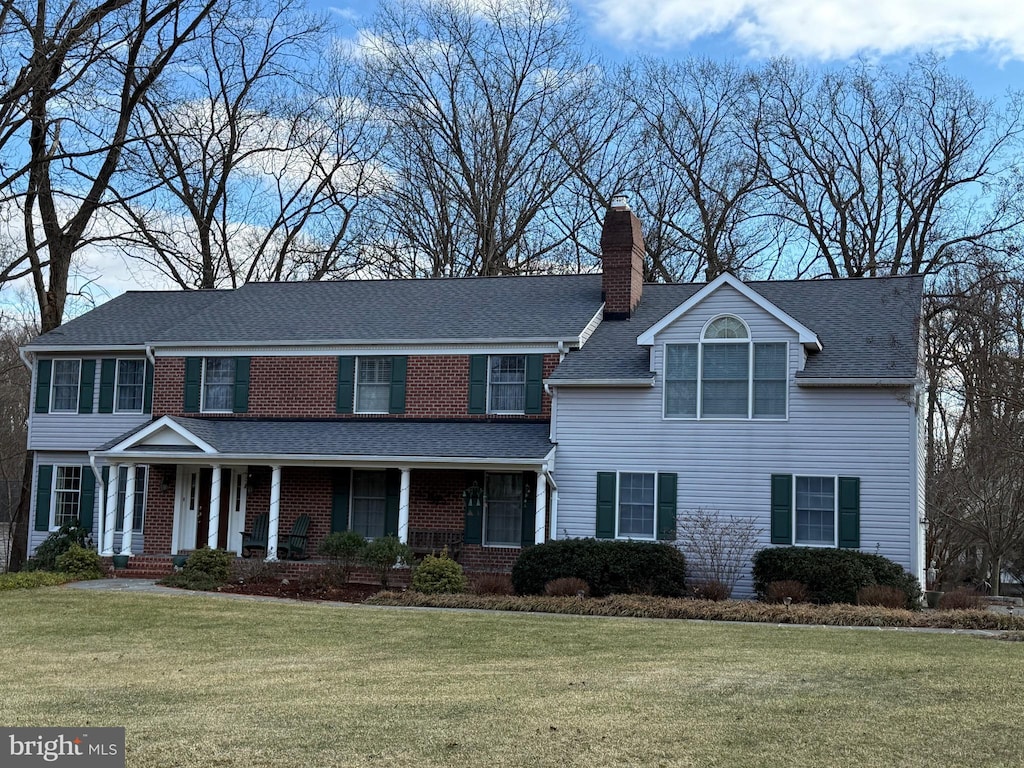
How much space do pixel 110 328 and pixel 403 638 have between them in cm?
1608

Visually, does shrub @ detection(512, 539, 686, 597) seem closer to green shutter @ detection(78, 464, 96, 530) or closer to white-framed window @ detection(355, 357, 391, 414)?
white-framed window @ detection(355, 357, 391, 414)

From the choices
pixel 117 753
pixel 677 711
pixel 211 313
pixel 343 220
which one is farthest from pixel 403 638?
pixel 343 220

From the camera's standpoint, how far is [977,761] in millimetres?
7219

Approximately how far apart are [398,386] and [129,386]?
683 cm

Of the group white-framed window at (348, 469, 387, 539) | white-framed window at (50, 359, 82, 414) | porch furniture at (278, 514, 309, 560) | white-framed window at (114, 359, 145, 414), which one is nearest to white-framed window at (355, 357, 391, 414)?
white-framed window at (348, 469, 387, 539)

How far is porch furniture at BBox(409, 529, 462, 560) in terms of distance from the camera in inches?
894

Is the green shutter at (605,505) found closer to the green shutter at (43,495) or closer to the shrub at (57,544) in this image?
the shrub at (57,544)

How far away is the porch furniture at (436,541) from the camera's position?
2270 centimetres

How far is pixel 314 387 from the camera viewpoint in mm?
24812

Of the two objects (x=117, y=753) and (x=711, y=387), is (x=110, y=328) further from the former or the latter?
(x=117, y=753)

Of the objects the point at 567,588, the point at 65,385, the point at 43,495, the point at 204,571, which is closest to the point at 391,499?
the point at 204,571

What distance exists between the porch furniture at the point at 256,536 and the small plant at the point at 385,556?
3.40m

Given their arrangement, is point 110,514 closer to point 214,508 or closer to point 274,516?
point 214,508

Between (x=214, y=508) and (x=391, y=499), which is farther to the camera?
(x=391, y=499)
